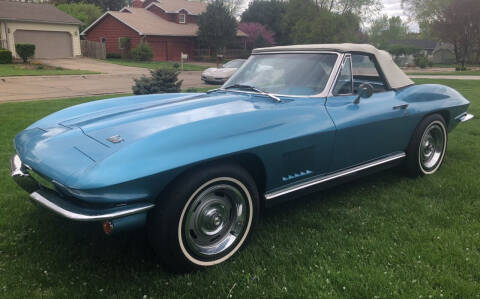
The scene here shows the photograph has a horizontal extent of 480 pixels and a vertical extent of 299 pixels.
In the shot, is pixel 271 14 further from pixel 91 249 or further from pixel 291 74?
pixel 91 249

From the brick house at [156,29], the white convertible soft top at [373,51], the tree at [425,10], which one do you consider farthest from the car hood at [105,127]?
the tree at [425,10]

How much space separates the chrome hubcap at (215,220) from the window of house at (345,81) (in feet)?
4.72

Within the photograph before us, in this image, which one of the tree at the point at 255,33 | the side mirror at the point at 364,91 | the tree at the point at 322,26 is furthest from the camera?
the tree at the point at 255,33

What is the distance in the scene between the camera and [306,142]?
3057 millimetres

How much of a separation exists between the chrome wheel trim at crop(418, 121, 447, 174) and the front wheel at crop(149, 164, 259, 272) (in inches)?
100

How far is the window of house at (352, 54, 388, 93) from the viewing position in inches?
159

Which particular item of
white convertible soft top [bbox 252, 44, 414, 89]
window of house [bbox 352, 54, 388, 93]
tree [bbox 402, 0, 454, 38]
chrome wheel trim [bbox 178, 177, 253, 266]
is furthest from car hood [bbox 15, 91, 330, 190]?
tree [bbox 402, 0, 454, 38]

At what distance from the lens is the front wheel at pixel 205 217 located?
2430 mm

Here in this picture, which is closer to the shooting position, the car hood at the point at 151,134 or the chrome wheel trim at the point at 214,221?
the car hood at the point at 151,134

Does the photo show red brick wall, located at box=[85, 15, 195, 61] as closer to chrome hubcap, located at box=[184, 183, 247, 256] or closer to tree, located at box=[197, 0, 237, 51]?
tree, located at box=[197, 0, 237, 51]

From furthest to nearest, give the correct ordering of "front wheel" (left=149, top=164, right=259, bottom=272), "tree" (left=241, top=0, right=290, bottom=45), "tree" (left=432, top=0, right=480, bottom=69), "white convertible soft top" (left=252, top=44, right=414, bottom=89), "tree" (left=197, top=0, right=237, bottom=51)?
1. "tree" (left=241, top=0, right=290, bottom=45)
2. "tree" (left=432, top=0, right=480, bottom=69)
3. "tree" (left=197, top=0, right=237, bottom=51)
4. "white convertible soft top" (left=252, top=44, right=414, bottom=89)
5. "front wheel" (left=149, top=164, right=259, bottom=272)

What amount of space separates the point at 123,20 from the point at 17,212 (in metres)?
33.9

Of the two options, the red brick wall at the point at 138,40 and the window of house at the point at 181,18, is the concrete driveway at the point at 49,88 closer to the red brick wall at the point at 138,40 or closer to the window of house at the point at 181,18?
the red brick wall at the point at 138,40

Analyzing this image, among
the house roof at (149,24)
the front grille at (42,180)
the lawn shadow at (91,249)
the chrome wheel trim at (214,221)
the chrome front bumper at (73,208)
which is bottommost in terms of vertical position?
the lawn shadow at (91,249)
